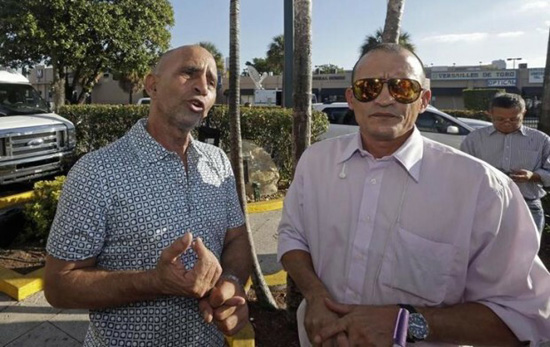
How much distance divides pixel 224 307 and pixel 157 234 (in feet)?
1.38

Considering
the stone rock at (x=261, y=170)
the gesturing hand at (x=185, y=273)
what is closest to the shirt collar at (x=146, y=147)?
the gesturing hand at (x=185, y=273)

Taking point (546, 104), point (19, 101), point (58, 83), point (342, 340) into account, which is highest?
point (58, 83)

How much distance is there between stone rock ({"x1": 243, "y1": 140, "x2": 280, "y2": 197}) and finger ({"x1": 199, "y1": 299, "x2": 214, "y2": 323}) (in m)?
6.11

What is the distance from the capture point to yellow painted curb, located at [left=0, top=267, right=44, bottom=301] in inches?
151

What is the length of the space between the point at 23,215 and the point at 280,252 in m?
4.72

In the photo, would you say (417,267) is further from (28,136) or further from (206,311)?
(28,136)

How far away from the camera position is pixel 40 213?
501 centimetres

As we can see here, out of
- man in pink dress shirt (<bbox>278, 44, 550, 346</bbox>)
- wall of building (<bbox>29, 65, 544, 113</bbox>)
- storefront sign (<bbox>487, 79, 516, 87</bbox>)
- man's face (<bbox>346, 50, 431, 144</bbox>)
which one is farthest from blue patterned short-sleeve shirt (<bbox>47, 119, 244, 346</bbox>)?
storefront sign (<bbox>487, 79, 516, 87</bbox>)

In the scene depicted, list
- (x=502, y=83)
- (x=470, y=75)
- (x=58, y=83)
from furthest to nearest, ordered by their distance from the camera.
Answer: (x=470, y=75), (x=502, y=83), (x=58, y=83)

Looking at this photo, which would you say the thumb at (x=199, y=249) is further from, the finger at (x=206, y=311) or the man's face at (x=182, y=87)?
the man's face at (x=182, y=87)

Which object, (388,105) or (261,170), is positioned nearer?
(388,105)

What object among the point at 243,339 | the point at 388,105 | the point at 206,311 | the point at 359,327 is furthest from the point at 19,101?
the point at 359,327

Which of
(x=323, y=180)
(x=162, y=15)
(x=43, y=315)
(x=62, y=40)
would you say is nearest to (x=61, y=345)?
(x=43, y=315)

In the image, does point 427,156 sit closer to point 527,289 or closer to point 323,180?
point 323,180
